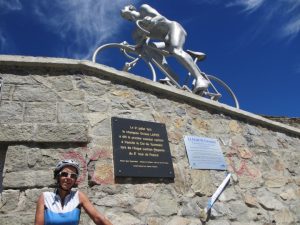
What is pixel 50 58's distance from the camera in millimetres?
4207

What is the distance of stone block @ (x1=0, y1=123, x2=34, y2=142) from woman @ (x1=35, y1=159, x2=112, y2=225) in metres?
1.19

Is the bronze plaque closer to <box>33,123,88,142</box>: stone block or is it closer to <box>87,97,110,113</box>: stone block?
<box>87,97,110,113</box>: stone block

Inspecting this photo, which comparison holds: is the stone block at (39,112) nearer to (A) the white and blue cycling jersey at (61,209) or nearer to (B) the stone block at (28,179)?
(B) the stone block at (28,179)

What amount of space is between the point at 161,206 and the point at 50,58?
2113 mm

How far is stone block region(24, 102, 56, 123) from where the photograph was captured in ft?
12.4

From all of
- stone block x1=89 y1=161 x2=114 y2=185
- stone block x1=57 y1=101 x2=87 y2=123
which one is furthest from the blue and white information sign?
stone block x1=57 y1=101 x2=87 y2=123

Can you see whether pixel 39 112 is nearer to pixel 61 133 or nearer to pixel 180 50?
pixel 61 133

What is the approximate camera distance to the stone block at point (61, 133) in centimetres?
364

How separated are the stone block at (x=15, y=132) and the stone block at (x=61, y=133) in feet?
0.25

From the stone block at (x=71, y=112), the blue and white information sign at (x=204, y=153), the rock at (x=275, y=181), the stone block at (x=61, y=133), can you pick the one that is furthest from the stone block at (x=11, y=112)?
the rock at (x=275, y=181)

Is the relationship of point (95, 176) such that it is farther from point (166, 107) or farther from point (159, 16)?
point (159, 16)

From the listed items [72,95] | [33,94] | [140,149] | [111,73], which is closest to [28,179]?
[33,94]

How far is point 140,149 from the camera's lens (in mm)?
4066

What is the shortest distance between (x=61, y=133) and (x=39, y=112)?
36 centimetres
